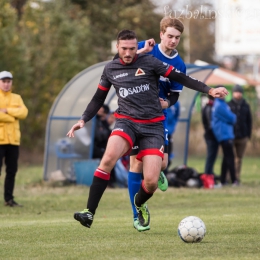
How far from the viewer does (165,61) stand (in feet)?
28.5

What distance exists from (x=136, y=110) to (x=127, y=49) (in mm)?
677

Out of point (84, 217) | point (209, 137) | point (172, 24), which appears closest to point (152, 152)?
point (84, 217)

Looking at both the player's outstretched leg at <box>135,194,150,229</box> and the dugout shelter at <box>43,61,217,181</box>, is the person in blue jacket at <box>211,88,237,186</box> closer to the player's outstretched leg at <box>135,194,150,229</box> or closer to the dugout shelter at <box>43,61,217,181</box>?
the dugout shelter at <box>43,61,217,181</box>

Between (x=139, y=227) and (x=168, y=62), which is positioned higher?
(x=168, y=62)

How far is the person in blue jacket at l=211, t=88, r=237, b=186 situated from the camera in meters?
16.5

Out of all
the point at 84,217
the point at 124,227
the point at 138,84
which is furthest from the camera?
the point at 124,227

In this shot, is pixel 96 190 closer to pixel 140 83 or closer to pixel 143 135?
pixel 143 135

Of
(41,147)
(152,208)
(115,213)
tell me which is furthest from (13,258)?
(41,147)

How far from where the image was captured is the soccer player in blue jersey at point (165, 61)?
844 cm

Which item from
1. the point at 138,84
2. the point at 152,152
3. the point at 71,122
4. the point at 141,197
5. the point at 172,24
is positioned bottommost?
the point at 141,197

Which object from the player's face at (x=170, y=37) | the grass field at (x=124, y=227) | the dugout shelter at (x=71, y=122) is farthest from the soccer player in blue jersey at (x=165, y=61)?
the dugout shelter at (x=71, y=122)

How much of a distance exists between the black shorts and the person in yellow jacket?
476 cm

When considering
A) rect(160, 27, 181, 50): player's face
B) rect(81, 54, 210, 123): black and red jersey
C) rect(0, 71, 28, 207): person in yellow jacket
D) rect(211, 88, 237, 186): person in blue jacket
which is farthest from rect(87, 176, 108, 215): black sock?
rect(211, 88, 237, 186): person in blue jacket

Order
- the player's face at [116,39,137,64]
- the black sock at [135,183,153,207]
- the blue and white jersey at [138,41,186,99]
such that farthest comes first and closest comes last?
the blue and white jersey at [138,41,186,99] < the black sock at [135,183,153,207] < the player's face at [116,39,137,64]
